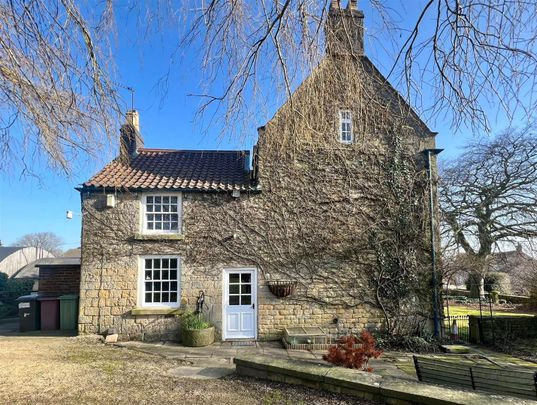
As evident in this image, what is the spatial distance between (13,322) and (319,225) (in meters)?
14.5

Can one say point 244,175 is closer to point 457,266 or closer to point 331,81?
point 457,266

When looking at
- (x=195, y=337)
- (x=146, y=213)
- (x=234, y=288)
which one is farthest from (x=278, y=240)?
(x=146, y=213)

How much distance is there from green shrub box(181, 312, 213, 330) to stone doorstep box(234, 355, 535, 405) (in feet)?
13.0

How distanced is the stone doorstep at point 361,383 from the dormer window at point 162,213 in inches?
233

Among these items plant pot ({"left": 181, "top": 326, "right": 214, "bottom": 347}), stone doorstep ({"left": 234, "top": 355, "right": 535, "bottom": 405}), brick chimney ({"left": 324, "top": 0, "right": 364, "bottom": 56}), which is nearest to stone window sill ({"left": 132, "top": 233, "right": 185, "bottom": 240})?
plant pot ({"left": 181, "top": 326, "right": 214, "bottom": 347})

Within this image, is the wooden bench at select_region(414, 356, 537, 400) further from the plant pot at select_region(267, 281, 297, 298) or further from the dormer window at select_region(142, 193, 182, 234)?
the dormer window at select_region(142, 193, 182, 234)

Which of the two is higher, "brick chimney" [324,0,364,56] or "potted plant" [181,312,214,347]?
"brick chimney" [324,0,364,56]

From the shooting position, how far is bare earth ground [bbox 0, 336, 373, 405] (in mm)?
5547

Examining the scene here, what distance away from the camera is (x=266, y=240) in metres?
11.8

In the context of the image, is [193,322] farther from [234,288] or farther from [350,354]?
[350,354]

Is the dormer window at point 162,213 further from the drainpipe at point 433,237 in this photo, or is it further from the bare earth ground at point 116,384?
the drainpipe at point 433,237

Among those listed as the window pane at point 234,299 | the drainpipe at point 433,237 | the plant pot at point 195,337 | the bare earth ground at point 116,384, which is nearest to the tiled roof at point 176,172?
the window pane at point 234,299

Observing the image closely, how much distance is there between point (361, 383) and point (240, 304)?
6.57m

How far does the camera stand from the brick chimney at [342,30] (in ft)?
11.6
